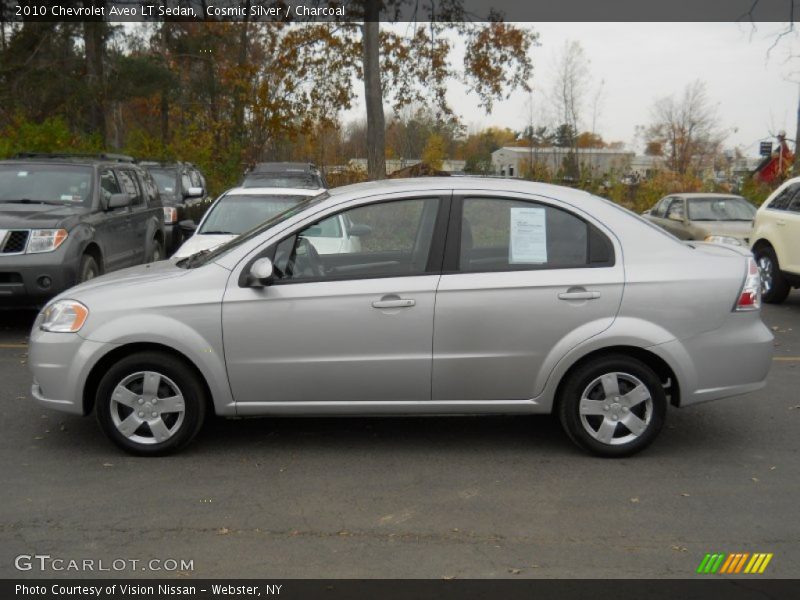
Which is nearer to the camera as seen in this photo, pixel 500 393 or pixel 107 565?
pixel 107 565

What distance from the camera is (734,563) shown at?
424 cm

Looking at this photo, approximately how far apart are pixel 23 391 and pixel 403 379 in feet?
11.9

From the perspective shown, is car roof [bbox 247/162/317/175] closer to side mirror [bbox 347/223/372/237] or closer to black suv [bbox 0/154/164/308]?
black suv [bbox 0/154/164/308]

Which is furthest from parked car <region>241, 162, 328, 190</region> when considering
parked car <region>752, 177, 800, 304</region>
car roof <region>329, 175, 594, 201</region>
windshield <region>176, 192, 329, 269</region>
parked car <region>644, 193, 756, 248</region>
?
car roof <region>329, 175, 594, 201</region>

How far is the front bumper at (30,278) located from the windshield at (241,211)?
224 centimetres

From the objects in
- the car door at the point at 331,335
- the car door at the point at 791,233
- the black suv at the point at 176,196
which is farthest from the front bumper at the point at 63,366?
the black suv at the point at 176,196

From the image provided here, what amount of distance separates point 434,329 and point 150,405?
184 centimetres

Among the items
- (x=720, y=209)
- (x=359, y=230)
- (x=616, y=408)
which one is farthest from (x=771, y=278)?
(x=359, y=230)

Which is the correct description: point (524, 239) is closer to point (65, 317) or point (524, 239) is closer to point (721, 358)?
point (721, 358)

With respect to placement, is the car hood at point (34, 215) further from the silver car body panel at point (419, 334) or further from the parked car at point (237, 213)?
the silver car body panel at point (419, 334)

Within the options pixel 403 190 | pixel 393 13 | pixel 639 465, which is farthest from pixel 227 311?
pixel 393 13

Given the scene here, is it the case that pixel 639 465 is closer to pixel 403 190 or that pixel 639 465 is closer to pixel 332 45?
pixel 403 190

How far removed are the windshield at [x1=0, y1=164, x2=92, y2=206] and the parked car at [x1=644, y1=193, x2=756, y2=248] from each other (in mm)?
10189

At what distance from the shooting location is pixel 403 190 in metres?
5.80
